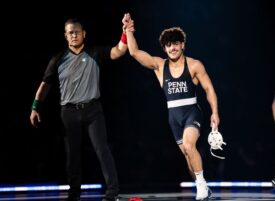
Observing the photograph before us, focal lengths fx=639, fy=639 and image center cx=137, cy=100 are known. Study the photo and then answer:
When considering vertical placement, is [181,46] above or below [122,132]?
above

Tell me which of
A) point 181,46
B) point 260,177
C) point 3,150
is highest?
point 181,46

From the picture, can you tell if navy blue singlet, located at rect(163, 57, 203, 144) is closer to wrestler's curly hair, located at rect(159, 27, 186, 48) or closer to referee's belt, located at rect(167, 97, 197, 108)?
referee's belt, located at rect(167, 97, 197, 108)

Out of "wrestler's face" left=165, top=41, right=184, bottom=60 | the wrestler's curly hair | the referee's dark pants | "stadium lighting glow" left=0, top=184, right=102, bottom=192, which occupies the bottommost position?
"stadium lighting glow" left=0, top=184, right=102, bottom=192

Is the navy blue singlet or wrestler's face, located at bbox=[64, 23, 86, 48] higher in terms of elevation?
wrestler's face, located at bbox=[64, 23, 86, 48]

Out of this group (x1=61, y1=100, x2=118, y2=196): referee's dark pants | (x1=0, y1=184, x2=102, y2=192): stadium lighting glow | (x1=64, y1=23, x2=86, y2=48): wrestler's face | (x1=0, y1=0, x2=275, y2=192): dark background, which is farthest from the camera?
(x1=0, y1=0, x2=275, y2=192): dark background

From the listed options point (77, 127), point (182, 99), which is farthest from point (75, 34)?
point (182, 99)

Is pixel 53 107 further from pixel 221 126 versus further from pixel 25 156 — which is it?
pixel 221 126

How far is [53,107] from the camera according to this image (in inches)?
360

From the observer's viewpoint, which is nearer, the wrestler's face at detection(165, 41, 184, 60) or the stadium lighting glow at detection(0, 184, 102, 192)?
the wrestler's face at detection(165, 41, 184, 60)

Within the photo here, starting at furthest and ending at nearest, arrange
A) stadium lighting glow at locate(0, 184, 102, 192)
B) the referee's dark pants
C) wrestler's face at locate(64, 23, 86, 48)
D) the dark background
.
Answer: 1. the dark background
2. stadium lighting glow at locate(0, 184, 102, 192)
3. wrestler's face at locate(64, 23, 86, 48)
4. the referee's dark pants

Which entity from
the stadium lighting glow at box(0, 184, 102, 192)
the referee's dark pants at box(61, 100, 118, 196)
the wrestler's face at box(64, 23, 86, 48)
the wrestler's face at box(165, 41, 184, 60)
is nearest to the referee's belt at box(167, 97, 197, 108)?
the wrestler's face at box(165, 41, 184, 60)

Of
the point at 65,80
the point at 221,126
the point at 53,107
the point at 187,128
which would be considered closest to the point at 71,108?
the point at 65,80

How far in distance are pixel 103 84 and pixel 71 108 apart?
277cm

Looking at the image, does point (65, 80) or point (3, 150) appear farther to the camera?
point (3, 150)
